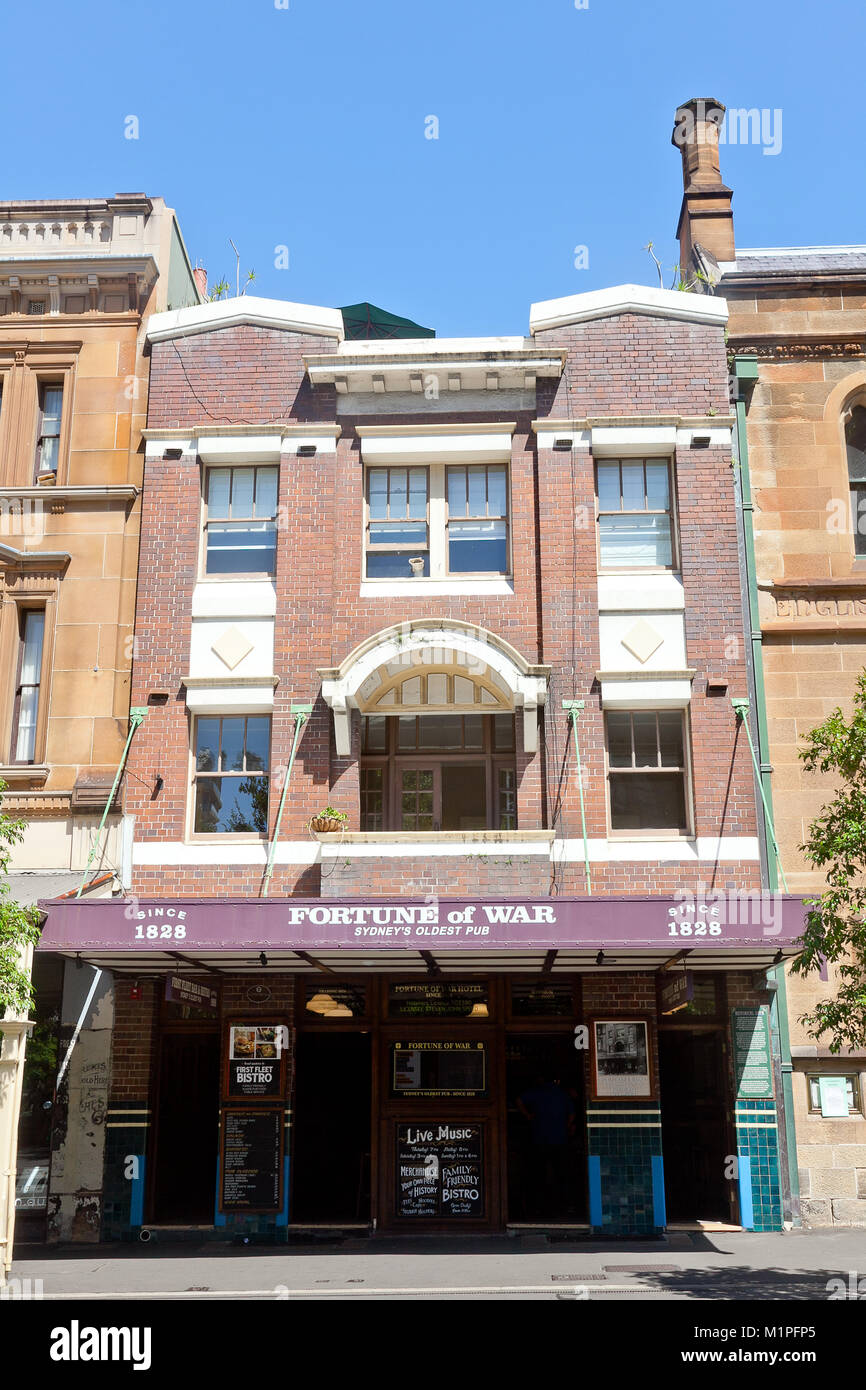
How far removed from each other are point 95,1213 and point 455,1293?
6.23 metres

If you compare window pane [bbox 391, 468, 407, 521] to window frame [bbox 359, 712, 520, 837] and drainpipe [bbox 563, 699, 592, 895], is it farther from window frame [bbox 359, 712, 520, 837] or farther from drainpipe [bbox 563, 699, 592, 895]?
drainpipe [bbox 563, 699, 592, 895]

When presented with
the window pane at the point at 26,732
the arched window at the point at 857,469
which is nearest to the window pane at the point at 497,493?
the arched window at the point at 857,469

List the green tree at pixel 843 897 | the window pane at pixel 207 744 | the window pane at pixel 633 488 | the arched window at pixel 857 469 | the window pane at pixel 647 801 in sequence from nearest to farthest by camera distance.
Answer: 1. the green tree at pixel 843 897
2. the window pane at pixel 647 801
3. the window pane at pixel 207 744
4. the window pane at pixel 633 488
5. the arched window at pixel 857 469

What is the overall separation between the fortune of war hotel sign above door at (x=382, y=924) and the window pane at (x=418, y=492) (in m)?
6.36

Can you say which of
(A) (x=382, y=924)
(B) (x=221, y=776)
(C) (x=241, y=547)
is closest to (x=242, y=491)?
(C) (x=241, y=547)

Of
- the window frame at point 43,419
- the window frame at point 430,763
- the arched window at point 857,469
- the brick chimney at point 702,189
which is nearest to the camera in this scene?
the window frame at point 430,763

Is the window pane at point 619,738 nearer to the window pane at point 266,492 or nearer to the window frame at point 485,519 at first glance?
the window frame at point 485,519

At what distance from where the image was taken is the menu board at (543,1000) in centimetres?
1647

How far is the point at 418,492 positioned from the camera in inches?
708

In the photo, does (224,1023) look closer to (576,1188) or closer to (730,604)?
(576,1188)

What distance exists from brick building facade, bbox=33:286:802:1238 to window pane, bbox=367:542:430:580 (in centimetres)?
4

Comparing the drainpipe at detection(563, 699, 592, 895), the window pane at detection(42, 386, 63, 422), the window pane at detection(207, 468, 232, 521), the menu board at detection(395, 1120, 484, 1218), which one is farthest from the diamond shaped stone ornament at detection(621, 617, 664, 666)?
the window pane at detection(42, 386, 63, 422)

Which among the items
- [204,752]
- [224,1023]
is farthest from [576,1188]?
[204,752]

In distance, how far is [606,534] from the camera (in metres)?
17.6
